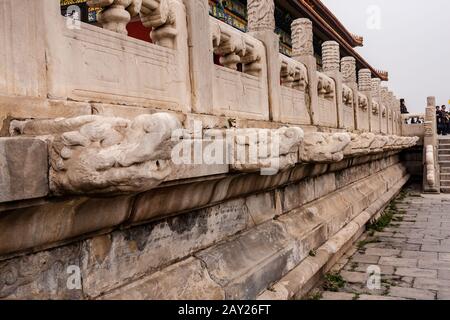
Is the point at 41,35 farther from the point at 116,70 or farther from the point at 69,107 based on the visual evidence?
the point at 116,70

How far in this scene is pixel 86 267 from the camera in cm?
208

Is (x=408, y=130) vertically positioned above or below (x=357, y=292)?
above

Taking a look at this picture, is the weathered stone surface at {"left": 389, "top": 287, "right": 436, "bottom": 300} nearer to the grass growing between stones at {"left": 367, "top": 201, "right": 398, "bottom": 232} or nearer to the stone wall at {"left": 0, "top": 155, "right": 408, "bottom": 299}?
the stone wall at {"left": 0, "top": 155, "right": 408, "bottom": 299}

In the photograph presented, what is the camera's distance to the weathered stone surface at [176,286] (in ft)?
7.44

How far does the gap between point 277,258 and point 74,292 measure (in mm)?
1990

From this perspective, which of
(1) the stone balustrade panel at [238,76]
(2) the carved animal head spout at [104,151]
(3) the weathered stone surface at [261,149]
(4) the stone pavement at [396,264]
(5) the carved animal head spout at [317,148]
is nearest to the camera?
(2) the carved animal head spout at [104,151]

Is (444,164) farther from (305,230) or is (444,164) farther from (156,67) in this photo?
(156,67)

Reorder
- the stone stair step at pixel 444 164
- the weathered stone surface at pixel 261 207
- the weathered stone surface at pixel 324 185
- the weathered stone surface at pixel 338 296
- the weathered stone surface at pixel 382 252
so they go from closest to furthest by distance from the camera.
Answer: the weathered stone surface at pixel 261 207 < the weathered stone surface at pixel 338 296 < the weathered stone surface at pixel 324 185 < the weathered stone surface at pixel 382 252 < the stone stair step at pixel 444 164

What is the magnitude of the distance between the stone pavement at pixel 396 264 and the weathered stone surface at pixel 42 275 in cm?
283

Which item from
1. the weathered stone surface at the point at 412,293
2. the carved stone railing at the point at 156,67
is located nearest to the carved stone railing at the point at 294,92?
the carved stone railing at the point at 156,67

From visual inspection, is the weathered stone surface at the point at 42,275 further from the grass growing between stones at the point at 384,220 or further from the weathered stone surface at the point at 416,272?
the grass growing between stones at the point at 384,220

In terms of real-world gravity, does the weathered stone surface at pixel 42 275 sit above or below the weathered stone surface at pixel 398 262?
above
